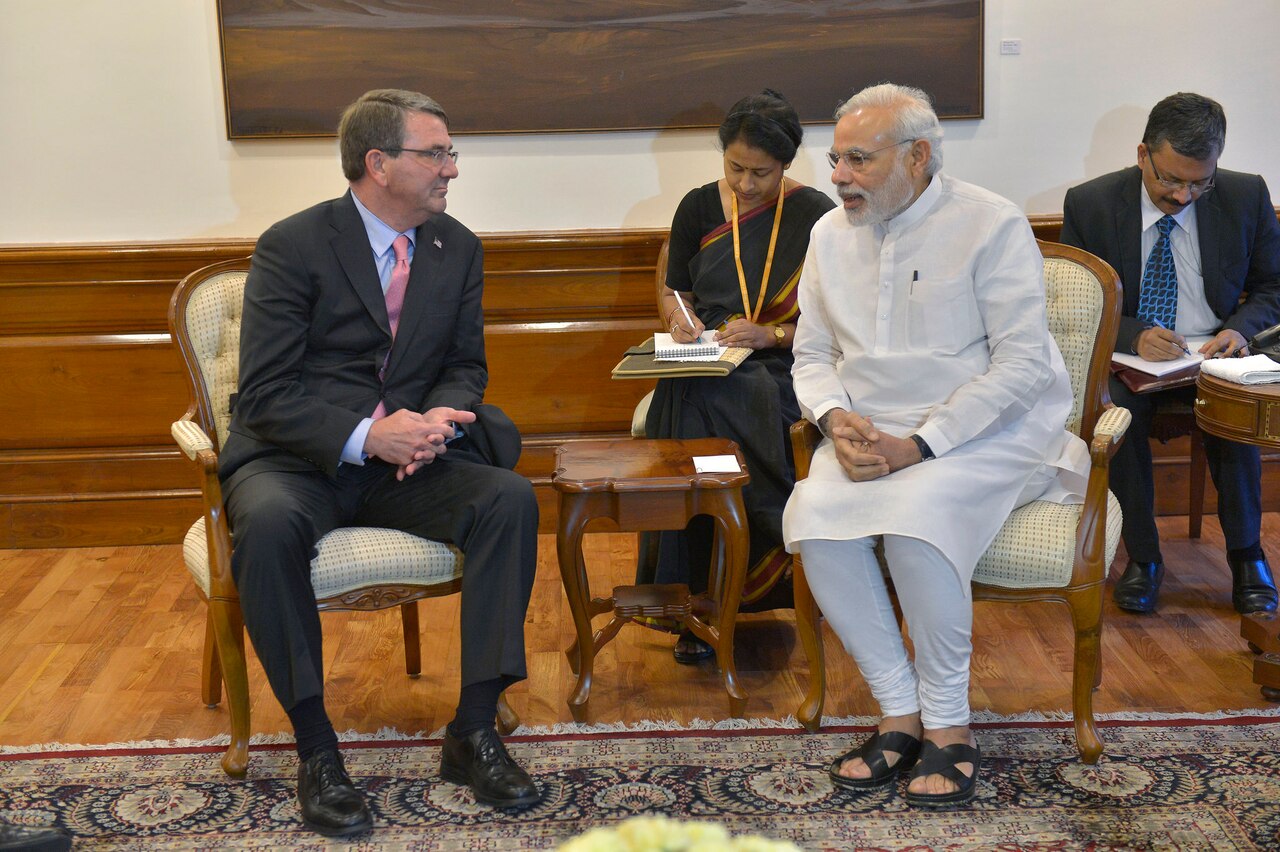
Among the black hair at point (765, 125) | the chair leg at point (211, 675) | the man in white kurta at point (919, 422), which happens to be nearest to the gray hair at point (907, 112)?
the man in white kurta at point (919, 422)

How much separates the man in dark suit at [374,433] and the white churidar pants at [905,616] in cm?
69

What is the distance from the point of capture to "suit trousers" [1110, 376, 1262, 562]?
379cm

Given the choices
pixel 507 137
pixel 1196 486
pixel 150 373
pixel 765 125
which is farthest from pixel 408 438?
pixel 1196 486

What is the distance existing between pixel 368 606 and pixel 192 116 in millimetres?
2255

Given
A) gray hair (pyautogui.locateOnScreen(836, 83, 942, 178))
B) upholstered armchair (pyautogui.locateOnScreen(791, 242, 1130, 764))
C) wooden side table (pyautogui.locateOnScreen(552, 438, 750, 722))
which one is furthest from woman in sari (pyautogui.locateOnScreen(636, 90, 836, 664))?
gray hair (pyautogui.locateOnScreen(836, 83, 942, 178))

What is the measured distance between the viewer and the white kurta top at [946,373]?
2842mm

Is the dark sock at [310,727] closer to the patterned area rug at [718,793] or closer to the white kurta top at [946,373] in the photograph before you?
the patterned area rug at [718,793]

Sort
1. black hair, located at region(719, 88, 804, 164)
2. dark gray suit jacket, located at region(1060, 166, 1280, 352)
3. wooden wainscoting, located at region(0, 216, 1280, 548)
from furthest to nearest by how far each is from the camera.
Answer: wooden wainscoting, located at region(0, 216, 1280, 548) → dark gray suit jacket, located at region(1060, 166, 1280, 352) → black hair, located at region(719, 88, 804, 164)

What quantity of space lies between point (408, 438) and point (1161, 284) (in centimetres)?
236

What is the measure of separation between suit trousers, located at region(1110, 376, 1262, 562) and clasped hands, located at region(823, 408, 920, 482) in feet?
4.01

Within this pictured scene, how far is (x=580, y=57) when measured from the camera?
4309mm

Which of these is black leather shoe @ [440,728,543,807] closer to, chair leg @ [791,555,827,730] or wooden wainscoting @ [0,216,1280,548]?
chair leg @ [791,555,827,730]

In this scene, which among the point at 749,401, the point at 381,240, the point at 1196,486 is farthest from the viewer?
the point at 1196,486

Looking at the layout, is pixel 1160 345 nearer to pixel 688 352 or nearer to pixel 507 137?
pixel 688 352
